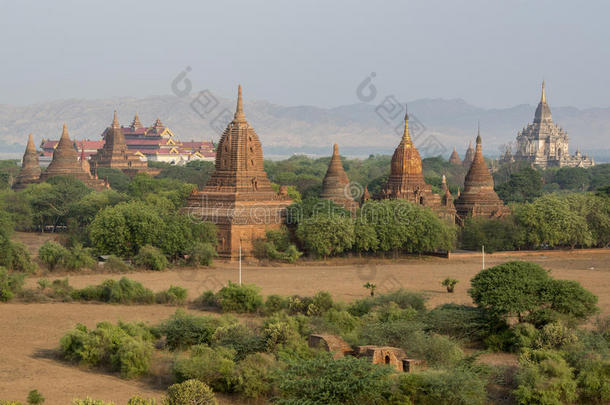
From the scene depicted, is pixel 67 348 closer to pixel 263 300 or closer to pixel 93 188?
pixel 263 300

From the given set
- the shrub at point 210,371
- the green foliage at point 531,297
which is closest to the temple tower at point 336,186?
the green foliage at point 531,297

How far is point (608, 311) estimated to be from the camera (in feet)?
111

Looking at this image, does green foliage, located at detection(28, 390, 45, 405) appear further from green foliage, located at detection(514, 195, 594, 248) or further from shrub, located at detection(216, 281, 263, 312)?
green foliage, located at detection(514, 195, 594, 248)

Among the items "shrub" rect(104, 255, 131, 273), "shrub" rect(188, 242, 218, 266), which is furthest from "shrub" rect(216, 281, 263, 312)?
"shrub" rect(188, 242, 218, 266)

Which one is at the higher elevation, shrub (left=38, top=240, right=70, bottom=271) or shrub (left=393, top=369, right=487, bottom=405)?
shrub (left=38, top=240, right=70, bottom=271)

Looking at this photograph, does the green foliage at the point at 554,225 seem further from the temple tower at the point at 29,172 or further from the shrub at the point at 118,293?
the temple tower at the point at 29,172

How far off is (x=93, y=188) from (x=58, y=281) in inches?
1778

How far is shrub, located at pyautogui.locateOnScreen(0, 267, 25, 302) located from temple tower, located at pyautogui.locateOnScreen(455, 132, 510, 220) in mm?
31440

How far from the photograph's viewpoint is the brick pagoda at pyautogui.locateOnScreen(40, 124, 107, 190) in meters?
83.9

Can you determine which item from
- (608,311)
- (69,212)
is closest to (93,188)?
(69,212)

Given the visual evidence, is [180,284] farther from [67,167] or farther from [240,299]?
[67,167]

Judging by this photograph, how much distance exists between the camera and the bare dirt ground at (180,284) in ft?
81.4

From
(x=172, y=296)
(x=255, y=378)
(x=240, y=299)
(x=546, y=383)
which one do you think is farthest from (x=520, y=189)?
(x=255, y=378)

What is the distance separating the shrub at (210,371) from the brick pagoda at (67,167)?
60309 mm
